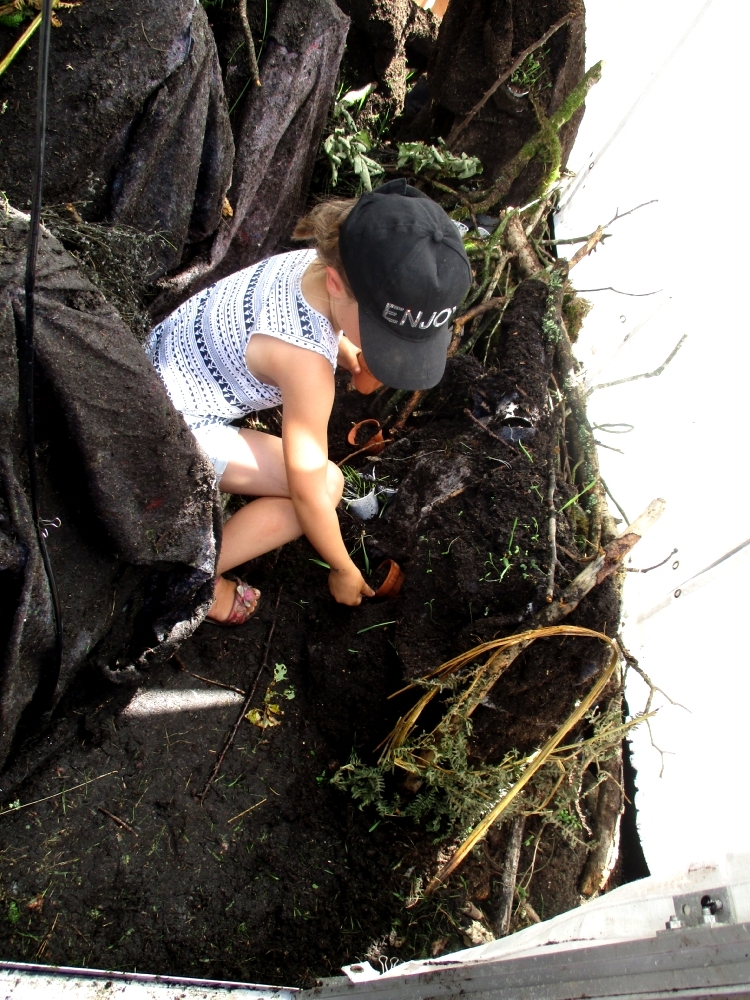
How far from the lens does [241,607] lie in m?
2.30

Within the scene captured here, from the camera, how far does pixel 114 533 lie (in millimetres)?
1666

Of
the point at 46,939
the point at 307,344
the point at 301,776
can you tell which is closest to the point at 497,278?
the point at 307,344

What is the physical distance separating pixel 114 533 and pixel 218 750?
2.85 ft

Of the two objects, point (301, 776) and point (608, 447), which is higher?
point (608, 447)

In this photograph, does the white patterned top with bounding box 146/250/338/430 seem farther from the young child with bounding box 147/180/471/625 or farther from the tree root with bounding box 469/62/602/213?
the tree root with bounding box 469/62/602/213

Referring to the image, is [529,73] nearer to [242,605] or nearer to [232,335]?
[232,335]

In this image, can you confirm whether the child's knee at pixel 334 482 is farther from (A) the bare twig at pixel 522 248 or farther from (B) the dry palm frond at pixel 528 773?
(A) the bare twig at pixel 522 248

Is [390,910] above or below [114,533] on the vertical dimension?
below

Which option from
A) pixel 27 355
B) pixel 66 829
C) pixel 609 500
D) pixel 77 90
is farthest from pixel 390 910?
pixel 77 90

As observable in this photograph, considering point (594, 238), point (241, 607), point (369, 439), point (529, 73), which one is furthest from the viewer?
point (529, 73)

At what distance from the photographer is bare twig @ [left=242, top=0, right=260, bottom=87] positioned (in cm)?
216

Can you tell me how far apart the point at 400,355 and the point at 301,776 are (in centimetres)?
138

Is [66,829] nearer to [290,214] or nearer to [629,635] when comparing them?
[629,635]

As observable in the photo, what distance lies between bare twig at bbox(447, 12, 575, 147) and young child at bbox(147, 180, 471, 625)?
1592 millimetres
